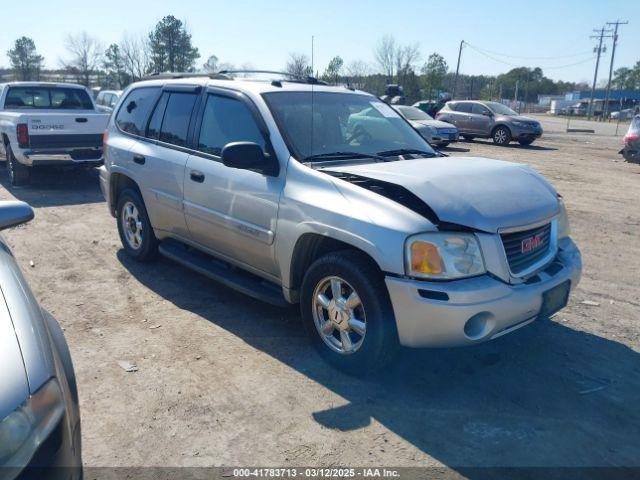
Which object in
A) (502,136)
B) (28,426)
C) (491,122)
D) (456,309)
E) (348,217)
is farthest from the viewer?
(491,122)

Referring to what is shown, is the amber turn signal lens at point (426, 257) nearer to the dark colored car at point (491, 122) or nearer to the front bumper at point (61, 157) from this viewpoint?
the front bumper at point (61, 157)

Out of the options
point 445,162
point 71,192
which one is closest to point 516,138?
point 71,192

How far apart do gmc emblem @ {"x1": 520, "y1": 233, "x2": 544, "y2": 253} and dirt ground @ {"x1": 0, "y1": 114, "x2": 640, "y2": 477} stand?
2.83 feet

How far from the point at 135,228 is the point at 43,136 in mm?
5184

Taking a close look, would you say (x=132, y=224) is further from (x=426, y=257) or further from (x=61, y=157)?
(x=61, y=157)

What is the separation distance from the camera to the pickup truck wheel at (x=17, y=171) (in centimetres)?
1019

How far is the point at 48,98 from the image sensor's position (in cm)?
1148

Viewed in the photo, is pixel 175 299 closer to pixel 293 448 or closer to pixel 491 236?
pixel 293 448

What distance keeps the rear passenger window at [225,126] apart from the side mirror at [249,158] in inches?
8.3

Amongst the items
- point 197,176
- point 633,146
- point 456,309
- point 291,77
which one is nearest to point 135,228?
point 197,176

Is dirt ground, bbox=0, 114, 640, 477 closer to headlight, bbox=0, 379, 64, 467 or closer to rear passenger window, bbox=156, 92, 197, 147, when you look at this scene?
headlight, bbox=0, 379, 64, 467

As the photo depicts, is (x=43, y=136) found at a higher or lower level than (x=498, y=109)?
lower

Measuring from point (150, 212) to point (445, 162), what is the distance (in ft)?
9.63

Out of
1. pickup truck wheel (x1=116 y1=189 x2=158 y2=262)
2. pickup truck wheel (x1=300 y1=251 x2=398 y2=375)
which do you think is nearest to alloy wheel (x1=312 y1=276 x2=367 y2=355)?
pickup truck wheel (x1=300 y1=251 x2=398 y2=375)
